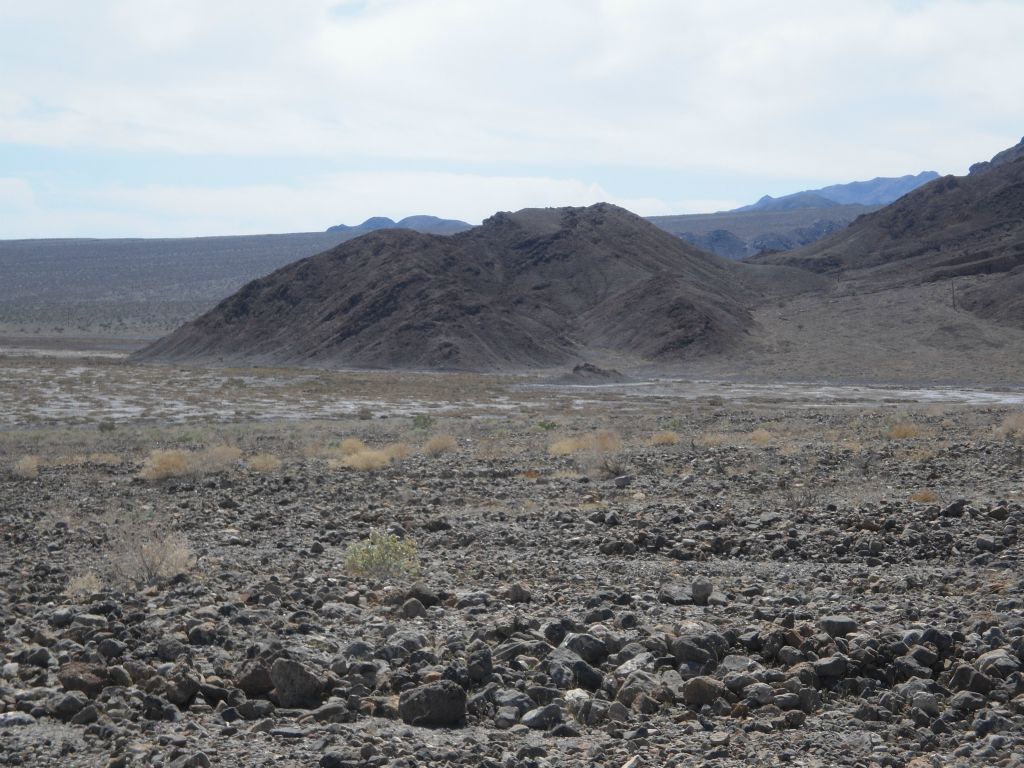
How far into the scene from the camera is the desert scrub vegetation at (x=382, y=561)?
10.0 meters

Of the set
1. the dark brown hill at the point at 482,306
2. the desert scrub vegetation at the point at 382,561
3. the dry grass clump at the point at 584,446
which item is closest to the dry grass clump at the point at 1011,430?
the dry grass clump at the point at 584,446

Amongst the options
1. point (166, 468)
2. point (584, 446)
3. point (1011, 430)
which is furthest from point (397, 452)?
point (1011, 430)

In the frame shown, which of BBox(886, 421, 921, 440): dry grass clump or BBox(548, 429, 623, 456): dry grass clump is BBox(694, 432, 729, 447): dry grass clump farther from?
BBox(886, 421, 921, 440): dry grass clump

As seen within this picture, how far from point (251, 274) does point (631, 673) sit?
153279 mm

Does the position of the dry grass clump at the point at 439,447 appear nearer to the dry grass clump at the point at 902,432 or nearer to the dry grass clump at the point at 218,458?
the dry grass clump at the point at 218,458

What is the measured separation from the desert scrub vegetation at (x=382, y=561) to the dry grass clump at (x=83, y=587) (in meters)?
2.36

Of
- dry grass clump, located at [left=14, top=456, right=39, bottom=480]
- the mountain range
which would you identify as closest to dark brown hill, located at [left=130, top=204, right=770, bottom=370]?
the mountain range

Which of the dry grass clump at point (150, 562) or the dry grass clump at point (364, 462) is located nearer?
the dry grass clump at point (150, 562)

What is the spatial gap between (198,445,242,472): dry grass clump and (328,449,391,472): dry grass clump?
6.88 feet

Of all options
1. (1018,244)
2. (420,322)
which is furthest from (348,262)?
(1018,244)

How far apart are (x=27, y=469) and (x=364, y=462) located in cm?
632

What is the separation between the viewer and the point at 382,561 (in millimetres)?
10141

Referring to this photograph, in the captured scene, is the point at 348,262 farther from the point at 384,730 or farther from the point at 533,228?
the point at 384,730

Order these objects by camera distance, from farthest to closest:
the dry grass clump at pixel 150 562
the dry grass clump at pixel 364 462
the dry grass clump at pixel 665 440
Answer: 1. the dry grass clump at pixel 665 440
2. the dry grass clump at pixel 364 462
3. the dry grass clump at pixel 150 562
